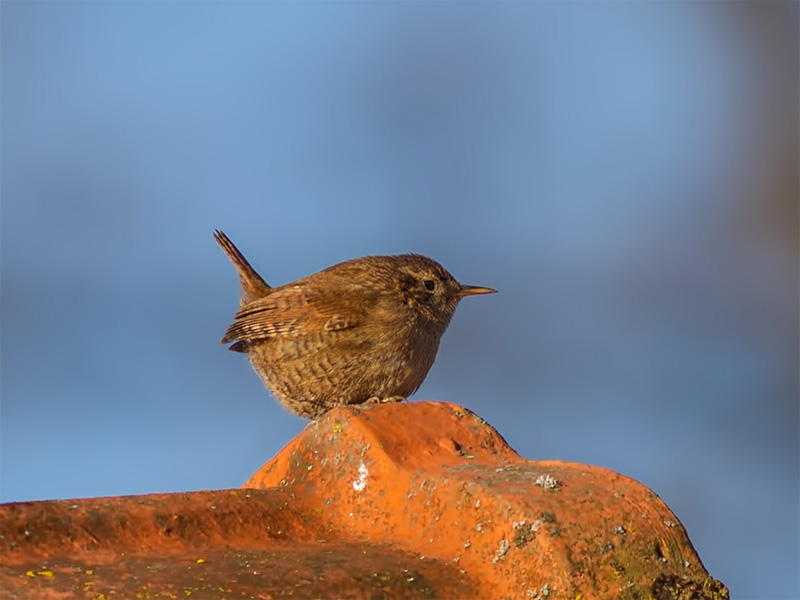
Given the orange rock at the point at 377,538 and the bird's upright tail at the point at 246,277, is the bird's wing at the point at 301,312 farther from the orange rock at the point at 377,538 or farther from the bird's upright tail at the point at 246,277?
the orange rock at the point at 377,538

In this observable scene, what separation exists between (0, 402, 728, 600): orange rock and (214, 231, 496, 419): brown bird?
2100 millimetres

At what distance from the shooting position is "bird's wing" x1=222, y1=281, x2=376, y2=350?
214 inches

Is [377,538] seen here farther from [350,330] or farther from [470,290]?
[470,290]

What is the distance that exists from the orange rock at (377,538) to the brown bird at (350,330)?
210 centimetres

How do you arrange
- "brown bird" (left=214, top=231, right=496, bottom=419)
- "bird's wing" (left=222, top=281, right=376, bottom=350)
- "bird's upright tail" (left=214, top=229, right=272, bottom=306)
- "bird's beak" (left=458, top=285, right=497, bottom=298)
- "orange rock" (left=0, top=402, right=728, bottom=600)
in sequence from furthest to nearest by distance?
1. "bird's upright tail" (left=214, top=229, right=272, bottom=306)
2. "bird's beak" (left=458, top=285, right=497, bottom=298)
3. "bird's wing" (left=222, top=281, right=376, bottom=350)
4. "brown bird" (left=214, top=231, right=496, bottom=419)
5. "orange rock" (left=0, top=402, right=728, bottom=600)

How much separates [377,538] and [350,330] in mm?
2529

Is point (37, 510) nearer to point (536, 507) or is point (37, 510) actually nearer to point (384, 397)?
point (536, 507)

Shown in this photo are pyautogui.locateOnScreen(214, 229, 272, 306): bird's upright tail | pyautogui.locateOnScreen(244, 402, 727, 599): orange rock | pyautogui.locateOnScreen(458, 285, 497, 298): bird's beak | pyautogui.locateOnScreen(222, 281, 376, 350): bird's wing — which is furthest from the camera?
pyautogui.locateOnScreen(214, 229, 272, 306): bird's upright tail

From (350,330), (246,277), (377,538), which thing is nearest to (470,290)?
(350,330)

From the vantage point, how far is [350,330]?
536 cm

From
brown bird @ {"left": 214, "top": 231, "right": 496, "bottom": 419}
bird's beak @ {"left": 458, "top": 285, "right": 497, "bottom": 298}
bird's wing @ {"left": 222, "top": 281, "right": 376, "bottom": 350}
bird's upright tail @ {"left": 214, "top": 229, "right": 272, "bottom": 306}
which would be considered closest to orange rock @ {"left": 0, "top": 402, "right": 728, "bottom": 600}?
brown bird @ {"left": 214, "top": 231, "right": 496, "bottom": 419}

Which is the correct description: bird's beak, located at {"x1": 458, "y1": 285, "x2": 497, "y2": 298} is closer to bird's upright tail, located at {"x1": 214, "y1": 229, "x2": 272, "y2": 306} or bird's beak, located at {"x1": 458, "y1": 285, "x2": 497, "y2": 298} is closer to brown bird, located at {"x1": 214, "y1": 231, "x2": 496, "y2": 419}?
brown bird, located at {"x1": 214, "y1": 231, "x2": 496, "y2": 419}

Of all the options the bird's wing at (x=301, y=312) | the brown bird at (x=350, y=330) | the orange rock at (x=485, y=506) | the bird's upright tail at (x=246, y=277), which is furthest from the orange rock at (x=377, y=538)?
the bird's upright tail at (x=246, y=277)

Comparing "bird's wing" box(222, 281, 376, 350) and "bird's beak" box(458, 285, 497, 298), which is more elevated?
"bird's beak" box(458, 285, 497, 298)
